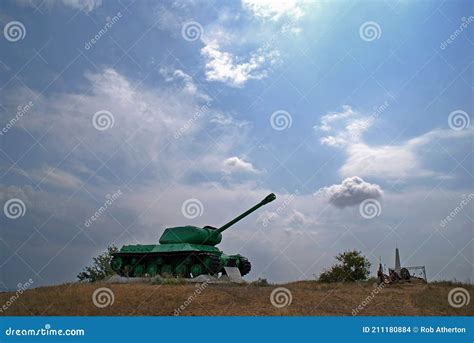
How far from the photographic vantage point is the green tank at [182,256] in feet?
73.5

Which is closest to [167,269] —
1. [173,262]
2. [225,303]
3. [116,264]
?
[173,262]

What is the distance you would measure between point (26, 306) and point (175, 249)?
9.97 meters

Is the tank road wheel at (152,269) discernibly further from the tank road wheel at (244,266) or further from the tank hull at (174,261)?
the tank road wheel at (244,266)

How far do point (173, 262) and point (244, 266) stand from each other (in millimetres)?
4235

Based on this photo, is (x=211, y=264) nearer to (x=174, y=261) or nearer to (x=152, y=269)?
(x=174, y=261)

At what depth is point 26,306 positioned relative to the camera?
43.5ft

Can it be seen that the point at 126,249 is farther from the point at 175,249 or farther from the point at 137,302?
the point at 137,302

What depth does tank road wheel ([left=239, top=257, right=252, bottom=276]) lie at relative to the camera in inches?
997

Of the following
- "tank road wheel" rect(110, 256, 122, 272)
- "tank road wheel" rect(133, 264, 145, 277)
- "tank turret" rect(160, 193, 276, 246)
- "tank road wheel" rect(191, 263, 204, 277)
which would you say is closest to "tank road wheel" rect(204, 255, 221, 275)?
"tank road wheel" rect(191, 263, 204, 277)

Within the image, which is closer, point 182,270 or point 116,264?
point 182,270

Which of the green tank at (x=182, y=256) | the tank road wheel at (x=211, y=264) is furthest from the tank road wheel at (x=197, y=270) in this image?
the tank road wheel at (x=211, y=264)

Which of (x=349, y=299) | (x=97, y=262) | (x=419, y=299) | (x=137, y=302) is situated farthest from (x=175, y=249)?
(x=419, y=299)

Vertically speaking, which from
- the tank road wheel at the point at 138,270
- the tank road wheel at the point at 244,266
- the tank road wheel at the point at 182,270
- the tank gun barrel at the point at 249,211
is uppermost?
the tank gun barrel at the point at 249,211

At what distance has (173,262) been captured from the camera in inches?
917
